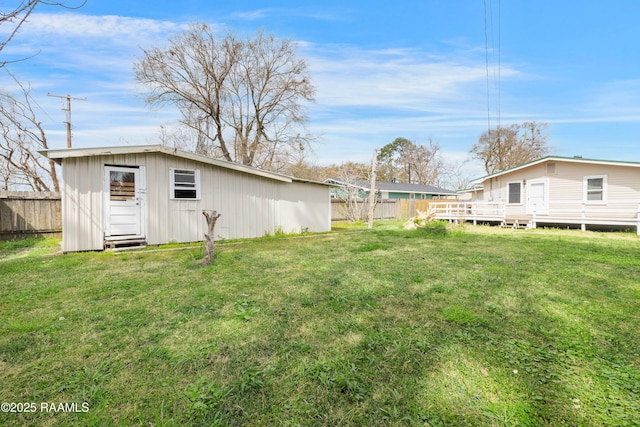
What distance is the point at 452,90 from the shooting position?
17938 millimetres

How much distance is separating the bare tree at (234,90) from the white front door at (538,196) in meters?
13.9

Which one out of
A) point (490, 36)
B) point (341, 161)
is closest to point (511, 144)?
point (341, 161)

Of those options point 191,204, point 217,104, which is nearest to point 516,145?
point 217,104

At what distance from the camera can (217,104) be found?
20.4 m

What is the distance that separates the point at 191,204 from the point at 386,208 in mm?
15995

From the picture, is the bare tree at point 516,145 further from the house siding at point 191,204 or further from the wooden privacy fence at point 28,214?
the wooden privacy fence at point 28,214

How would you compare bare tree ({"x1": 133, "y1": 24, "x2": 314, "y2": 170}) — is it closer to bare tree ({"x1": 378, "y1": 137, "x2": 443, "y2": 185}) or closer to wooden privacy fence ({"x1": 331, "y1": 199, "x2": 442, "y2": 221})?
wooden privacy fence ({"x1": 331, "y1": 199, "x2": 442, "y2": 221})

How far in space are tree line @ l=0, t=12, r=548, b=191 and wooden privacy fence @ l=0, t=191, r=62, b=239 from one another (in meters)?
9.65

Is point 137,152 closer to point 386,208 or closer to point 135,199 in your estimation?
point 135,199

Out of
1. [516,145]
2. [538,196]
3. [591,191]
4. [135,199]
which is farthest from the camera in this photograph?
[516,145]

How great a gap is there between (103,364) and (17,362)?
69 cm

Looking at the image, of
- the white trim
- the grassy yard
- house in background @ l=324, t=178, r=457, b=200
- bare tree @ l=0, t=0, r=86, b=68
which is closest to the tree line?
house in background @ l=324, t=178, r=457, b=200

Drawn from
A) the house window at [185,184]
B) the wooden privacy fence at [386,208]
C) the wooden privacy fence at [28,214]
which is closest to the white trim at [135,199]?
the house window at [185,184]

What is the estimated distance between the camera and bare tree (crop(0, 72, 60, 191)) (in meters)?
16.3
